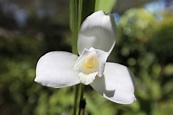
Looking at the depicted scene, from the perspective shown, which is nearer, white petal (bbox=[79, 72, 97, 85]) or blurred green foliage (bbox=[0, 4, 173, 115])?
white petal (bbox=[79, 72, 97, 85])

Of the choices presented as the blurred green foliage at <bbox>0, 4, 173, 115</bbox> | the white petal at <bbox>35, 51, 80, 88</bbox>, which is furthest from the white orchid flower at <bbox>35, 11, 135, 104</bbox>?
the blurred green foliage at <bbox>0, 4, 173, 115</bbox>

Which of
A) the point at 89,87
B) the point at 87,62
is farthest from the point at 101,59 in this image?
the point at 89,87

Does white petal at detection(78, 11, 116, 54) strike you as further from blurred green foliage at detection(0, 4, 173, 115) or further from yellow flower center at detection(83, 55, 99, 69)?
blurred green foliage at detection(0, 4, 173, 115)

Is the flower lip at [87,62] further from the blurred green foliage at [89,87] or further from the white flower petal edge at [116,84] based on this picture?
the blurred green foliage at [89,87]

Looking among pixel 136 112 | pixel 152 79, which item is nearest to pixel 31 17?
pixel 152 79

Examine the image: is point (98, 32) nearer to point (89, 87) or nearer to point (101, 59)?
point (101, 59)

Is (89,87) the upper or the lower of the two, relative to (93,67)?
lower

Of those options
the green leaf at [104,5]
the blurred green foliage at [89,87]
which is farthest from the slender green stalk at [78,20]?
the blurred green foliage at [89,87]
